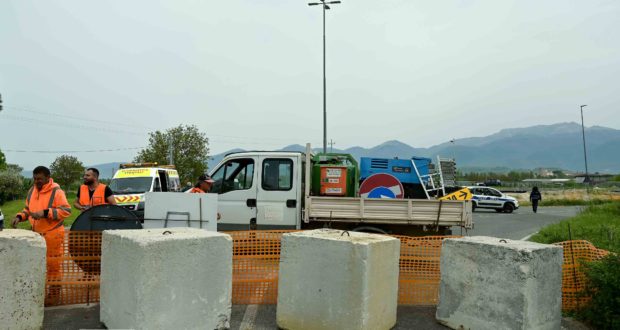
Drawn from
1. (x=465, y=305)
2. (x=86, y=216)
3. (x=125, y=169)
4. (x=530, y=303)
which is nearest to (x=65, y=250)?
(x=86, y=216)

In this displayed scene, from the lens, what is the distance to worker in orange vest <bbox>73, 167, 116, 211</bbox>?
6082 mm

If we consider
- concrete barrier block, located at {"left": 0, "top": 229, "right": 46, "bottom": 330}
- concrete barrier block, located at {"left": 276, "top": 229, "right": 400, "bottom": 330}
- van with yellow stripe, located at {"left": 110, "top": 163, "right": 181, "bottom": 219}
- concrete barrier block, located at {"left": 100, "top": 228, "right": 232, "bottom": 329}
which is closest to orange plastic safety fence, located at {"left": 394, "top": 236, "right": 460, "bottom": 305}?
concrete barrier block, located at {"left": 276, "top": 229, "right": 400, "bottom": 330}

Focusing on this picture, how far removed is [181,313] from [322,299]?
1.37 m

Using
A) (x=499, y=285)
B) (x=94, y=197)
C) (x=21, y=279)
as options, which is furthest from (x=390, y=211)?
(x=21, y=279)

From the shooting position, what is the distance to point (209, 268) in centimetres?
430

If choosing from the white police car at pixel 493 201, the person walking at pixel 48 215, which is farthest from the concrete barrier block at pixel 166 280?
the white police car at pixel 493 201

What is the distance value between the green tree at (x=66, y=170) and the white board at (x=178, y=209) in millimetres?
49202

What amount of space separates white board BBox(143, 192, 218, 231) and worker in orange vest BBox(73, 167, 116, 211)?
0.55 meters

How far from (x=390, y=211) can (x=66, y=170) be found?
50.9 metres

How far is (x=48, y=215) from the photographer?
517cm

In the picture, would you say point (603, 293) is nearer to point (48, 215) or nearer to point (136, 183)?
point (48, 215)

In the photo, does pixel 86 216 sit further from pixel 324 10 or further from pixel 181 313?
pixel 324 10

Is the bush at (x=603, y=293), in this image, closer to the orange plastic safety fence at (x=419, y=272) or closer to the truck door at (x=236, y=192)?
the orange plastic safety fence at (x=419, y=272)

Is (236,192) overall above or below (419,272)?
above
